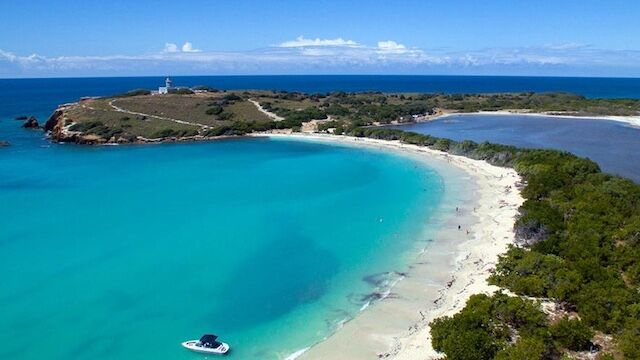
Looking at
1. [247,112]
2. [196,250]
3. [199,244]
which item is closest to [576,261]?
[196,250]

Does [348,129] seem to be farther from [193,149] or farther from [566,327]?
[566,327]

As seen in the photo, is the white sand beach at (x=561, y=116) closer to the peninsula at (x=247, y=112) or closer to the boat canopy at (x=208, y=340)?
the peninsula at (x=247, y=112)

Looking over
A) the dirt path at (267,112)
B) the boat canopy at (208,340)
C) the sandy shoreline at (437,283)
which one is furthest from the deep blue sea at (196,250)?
the dirt path at (267,112)

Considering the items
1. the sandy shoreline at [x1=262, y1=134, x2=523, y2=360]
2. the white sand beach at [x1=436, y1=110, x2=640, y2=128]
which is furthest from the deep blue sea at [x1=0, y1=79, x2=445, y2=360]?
the white sand beach at [x1=436, y1=110, x2=640, y2=128]

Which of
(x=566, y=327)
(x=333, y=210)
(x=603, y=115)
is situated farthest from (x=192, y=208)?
(x=603, y=115)

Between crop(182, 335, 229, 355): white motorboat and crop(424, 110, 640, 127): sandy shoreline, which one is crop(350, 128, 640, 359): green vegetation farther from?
crop(424, 110, 640, 127): sandy shoreline

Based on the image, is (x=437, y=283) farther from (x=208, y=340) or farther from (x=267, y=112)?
(x=267, y=112)
